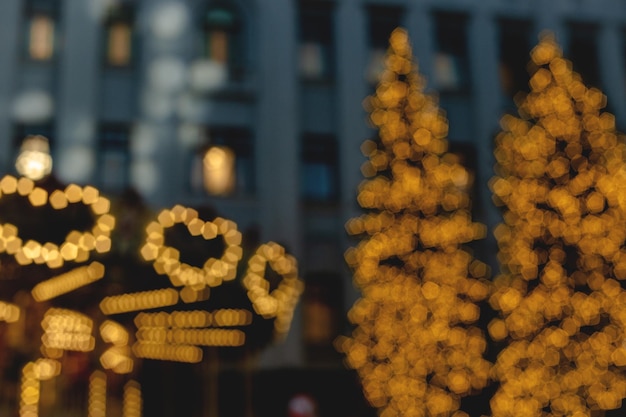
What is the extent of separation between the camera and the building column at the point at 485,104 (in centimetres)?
1945

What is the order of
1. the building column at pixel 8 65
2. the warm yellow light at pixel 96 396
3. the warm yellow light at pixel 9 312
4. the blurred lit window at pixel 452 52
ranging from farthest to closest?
the blurred lit window at pixel 452 52, the building column at pixel 8 65, the warm yellow light at pixel 96 396, the warm yellow light at pixel 9 312

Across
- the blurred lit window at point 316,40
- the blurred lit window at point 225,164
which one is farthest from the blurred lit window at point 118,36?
the blurred lit window at point 316,40

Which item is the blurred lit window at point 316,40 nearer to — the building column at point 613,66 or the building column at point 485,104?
the building column at point 485,104

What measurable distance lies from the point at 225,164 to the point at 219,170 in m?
0.22

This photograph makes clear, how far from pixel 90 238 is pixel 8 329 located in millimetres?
6828

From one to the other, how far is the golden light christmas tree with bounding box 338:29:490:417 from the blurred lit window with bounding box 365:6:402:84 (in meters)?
3.17

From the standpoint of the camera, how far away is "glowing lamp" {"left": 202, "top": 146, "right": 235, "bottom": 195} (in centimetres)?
1833

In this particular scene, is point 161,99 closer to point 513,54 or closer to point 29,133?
point 29,133

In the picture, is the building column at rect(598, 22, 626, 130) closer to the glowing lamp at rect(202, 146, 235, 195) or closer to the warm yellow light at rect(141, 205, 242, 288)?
the glowing lamp at rect(202, 146, 235, 195)

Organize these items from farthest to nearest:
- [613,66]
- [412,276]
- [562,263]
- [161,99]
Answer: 1. [613,66]
2. [161,99]
3. [562,263]
4. [412,276]

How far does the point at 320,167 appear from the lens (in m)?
19.3

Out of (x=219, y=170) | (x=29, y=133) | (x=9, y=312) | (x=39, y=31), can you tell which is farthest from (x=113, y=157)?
(x=9, y=312)

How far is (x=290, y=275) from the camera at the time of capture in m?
14.2

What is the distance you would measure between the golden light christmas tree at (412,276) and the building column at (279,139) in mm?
1753
